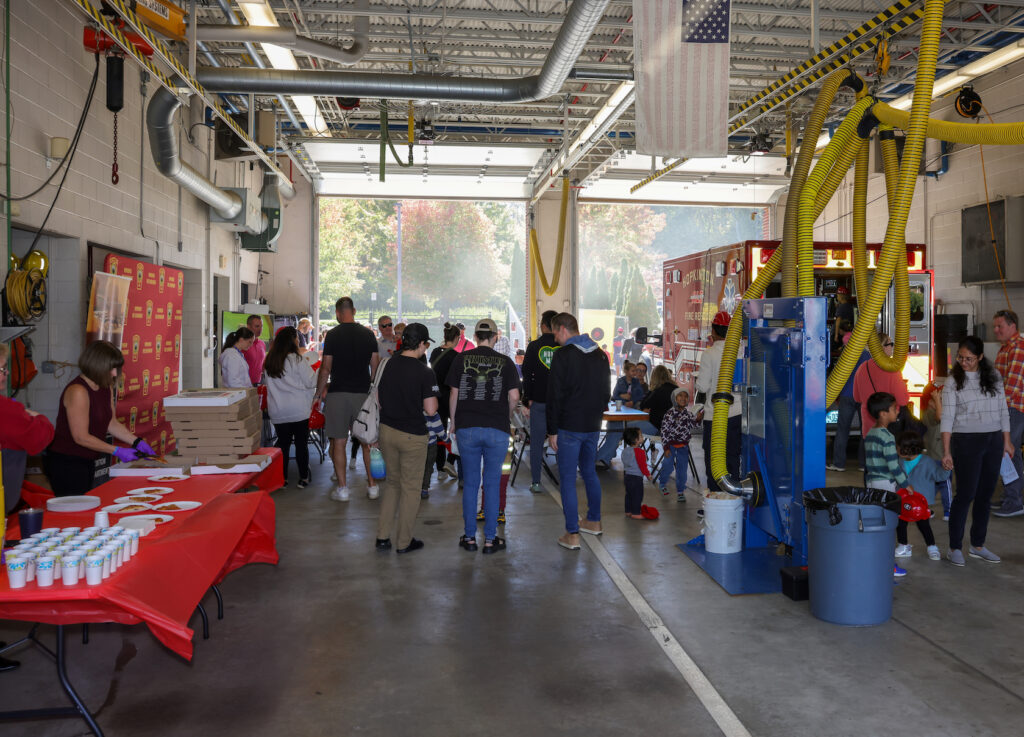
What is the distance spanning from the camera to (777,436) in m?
5.51

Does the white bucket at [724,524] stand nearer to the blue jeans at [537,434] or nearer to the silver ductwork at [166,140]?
the blue jeans at [537,434]

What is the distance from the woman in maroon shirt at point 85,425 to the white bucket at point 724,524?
3.86 meters

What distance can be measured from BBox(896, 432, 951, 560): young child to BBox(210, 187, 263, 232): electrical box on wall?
9.83m

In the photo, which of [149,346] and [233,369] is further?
[149,346]

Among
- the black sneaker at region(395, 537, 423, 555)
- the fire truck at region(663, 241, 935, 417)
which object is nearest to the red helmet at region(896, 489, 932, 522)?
the black sneaker at region(395, 537, 423, 555)

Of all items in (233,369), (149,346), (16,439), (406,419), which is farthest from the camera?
(149,346)

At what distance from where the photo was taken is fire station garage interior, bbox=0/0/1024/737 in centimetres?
363

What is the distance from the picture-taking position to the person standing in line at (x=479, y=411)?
582 cm

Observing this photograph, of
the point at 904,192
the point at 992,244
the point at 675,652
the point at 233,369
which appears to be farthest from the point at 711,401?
the point at 992,244

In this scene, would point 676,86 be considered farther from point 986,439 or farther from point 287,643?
point 287,643

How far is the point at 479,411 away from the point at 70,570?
3.24 m

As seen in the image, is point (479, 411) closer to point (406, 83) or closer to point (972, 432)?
point (972, 432)

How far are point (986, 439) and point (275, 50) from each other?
297 inches

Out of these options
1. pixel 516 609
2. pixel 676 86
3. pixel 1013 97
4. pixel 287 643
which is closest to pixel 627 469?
pixel 516 609
